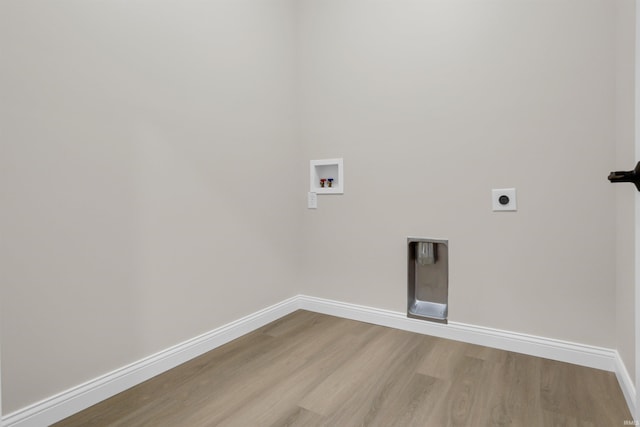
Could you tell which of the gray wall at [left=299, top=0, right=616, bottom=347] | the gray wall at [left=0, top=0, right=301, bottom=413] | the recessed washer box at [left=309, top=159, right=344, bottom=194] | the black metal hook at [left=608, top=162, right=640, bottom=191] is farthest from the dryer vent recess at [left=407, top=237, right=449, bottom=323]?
the black metal hook at [left=608, top=162, right=640, bottom=191]

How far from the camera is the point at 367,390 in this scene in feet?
4.99

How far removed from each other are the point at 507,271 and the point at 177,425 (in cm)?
172

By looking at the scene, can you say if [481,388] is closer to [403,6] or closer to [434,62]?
[434,62]

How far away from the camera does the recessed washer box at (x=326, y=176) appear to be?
7.95ft

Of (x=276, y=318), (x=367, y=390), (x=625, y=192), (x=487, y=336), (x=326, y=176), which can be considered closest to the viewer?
(x=625, y=192)

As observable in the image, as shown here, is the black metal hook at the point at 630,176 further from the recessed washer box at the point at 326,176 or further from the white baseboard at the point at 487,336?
the recessed washer box at the point at 326,176

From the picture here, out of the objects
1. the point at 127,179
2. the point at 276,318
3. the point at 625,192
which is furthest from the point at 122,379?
the point at 625,192

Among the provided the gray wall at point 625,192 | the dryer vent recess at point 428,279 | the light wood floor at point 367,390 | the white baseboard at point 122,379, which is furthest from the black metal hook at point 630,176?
the white baseboard at point 122,379

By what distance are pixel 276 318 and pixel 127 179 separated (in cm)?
134

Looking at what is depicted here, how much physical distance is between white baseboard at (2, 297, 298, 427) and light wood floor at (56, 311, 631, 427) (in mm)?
38

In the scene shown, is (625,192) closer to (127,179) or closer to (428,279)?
(428,279)

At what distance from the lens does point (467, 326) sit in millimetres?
1988

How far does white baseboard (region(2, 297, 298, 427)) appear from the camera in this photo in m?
1.27

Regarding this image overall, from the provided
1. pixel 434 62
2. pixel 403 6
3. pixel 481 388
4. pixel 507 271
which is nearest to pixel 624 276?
pixel 507 271
